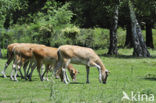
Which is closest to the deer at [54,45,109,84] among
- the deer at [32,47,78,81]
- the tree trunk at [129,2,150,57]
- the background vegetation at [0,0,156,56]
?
the deer at [32,47,78,81]

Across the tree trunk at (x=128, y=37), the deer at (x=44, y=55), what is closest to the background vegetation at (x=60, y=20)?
the tree trunk at (x=128, y=37)

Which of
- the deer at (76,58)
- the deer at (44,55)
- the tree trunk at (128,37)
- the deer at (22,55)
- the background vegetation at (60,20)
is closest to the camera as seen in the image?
the deer at (76,58)

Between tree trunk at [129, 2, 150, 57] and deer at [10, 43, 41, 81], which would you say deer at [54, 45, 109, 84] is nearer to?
deer at [10, 43, 41, 81]

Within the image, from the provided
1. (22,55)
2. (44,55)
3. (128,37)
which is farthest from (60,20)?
(44,55)

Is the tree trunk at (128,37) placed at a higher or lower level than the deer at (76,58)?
lower

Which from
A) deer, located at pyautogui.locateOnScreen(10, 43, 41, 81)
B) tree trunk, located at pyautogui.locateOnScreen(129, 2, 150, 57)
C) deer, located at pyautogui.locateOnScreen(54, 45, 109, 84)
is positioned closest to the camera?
deer, located at pyautogui.locateOnScreen(54, 45, 109, 84)

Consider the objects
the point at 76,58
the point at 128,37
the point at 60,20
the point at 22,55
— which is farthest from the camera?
the point at 128,37

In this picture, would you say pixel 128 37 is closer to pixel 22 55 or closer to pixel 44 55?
pixel 22 55

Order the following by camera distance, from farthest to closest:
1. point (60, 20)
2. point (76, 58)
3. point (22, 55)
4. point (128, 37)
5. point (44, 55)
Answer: point (128, 37) < point (60, 20) < point (22, 55) < point (44, 55) < point (76, 58)

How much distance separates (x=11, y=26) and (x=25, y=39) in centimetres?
566

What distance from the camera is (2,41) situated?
141ft

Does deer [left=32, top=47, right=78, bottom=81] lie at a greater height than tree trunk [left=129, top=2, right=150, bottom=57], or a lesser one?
greater

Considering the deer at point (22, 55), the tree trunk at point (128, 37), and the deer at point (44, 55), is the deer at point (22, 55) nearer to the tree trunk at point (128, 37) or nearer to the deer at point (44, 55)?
the deer at point (44, 55)

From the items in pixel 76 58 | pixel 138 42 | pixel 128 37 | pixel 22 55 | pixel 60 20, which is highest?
pixel 60 20
